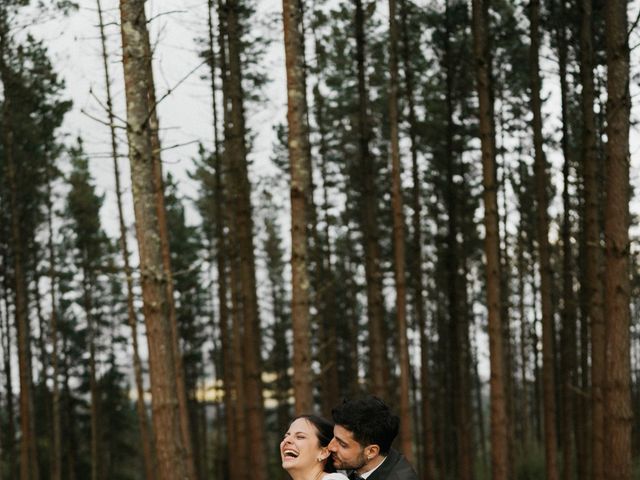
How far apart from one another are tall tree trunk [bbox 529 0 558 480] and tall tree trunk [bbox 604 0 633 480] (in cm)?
624

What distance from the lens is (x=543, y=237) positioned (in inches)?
635

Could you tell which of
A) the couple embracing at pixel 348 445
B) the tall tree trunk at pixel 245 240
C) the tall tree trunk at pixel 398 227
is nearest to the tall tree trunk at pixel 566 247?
the tall tree trunk at pixel 398 227

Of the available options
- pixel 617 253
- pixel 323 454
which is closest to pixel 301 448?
pixel 323 454

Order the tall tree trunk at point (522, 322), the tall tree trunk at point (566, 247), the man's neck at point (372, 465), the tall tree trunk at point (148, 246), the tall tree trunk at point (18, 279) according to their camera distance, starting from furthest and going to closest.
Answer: the tall tree trunk at point (522, 322) < the tall tree trunk at point (18, 279) < the tall tree trunk at point (566, 247) < the tall tree trunk at point (148, 246) < the man's neck at point (372, 465)

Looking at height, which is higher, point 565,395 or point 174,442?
point 174,442

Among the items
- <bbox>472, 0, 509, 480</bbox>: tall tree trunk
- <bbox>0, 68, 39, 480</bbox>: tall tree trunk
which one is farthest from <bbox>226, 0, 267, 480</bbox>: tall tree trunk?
<bbox>0, 68, 39, 480</bbox>: tall tree trunk

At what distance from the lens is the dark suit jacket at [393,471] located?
4.68 metres

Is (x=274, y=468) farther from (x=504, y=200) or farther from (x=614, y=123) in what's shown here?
(x=614, y=123)

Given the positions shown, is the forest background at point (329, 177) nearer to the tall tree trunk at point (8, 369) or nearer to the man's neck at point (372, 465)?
the tall tree trunk at point (8, 369)

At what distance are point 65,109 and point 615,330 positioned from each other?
17020mm

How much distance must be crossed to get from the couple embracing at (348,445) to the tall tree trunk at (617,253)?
18.9 feet

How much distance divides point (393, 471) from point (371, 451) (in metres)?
0.19

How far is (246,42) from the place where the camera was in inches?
733

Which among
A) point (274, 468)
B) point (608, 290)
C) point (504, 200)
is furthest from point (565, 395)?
point (274, 468)
